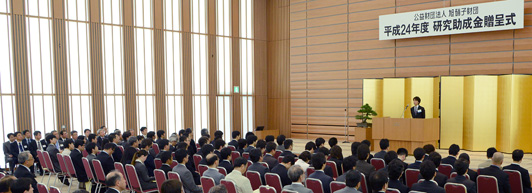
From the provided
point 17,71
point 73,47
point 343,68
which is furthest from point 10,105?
point 343,68

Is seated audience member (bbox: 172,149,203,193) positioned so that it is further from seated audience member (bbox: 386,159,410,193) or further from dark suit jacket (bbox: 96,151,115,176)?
seated audience member (bbox: 386,159,410,193)

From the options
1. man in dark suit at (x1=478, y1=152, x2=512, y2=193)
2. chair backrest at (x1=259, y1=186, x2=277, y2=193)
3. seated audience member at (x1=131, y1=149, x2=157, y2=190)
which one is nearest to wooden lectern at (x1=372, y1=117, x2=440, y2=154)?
man in dark suit at (x1=478, y1=152, x2=512, y2=193)

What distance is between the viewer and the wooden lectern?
1047 cm

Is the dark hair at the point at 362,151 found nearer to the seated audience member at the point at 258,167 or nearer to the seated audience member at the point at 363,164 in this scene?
the seated audience member at the point at 363,164

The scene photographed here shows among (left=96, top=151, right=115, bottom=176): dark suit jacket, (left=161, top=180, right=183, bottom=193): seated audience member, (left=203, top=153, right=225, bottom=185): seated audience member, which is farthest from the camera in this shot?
(left=96, top=151, right=115, bottom=176): dark suit jacket

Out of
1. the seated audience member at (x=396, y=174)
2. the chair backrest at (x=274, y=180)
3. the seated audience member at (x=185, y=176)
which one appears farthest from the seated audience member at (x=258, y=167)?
the seated audience member at (x=396, y=174)

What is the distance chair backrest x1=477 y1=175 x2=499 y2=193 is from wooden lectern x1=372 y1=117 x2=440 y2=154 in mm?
4885

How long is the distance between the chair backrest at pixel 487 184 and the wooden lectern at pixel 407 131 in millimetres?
4885

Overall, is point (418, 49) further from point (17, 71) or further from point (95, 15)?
point (17, 71)

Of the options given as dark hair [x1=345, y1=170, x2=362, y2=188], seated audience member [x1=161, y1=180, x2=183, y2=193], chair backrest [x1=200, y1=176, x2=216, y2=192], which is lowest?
chair backrest [x1=200, y1=176, x2=216, y2=192]

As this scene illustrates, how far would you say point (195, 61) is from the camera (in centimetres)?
1591

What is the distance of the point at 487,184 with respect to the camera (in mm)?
5531

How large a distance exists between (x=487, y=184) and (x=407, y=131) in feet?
17.0

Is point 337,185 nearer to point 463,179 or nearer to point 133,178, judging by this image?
point 463,179
